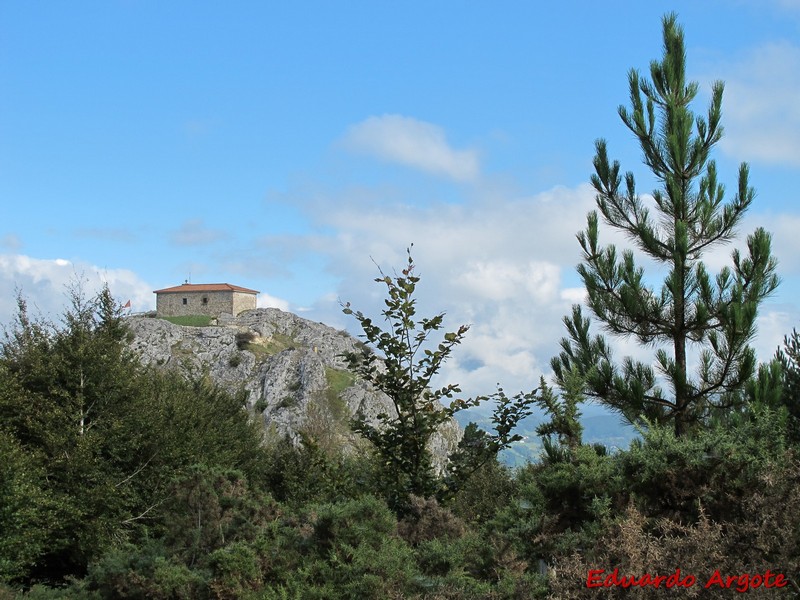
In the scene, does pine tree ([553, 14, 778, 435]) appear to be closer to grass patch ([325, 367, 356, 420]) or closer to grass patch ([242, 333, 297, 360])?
grass patch ([325, 367, 356, 420])

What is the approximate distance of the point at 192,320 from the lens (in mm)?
94500

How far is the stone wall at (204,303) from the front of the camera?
3937 inches

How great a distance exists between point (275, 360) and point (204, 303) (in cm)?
3155

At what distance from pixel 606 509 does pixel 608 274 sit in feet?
28.9

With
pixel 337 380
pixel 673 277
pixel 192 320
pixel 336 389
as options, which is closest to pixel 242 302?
pixel 192 320

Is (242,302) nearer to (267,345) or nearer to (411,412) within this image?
(267,345)

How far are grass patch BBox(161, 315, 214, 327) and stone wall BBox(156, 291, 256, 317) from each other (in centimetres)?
238

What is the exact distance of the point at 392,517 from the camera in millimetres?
5008

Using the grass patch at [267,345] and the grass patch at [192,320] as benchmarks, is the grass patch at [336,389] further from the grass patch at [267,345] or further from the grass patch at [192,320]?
the grass patch at [192,320]

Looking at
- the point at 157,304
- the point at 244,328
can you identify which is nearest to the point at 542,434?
the point at 244,328

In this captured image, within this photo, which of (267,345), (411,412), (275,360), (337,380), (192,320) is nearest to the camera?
(411,412)

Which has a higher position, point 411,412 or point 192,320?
point 192,320

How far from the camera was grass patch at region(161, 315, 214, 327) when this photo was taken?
301ft

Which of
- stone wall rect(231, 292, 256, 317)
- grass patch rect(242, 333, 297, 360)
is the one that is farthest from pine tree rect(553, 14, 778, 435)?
stone wall rect(231, 292, 256, 317)
